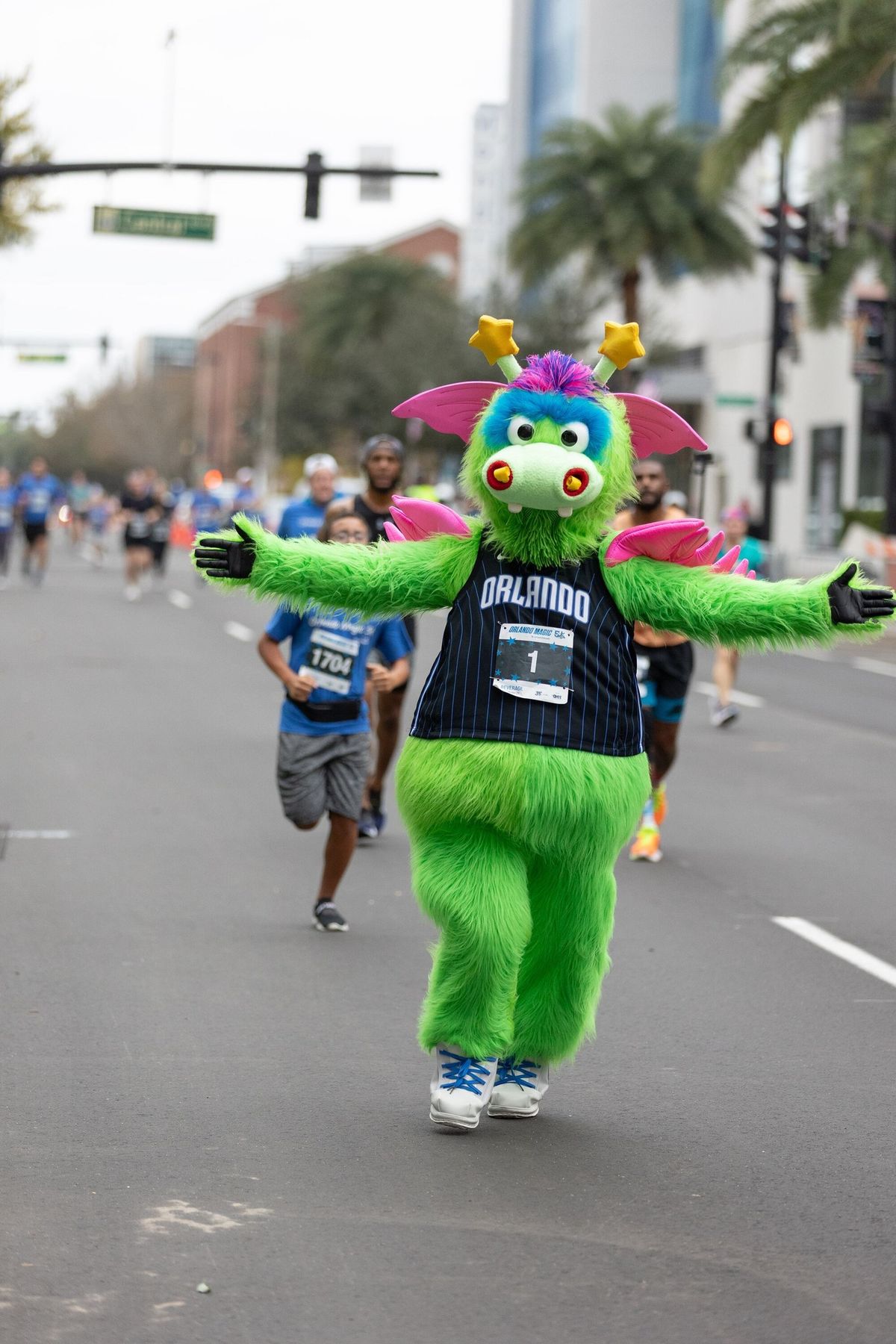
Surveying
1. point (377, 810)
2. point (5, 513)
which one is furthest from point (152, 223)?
point (377, 810)

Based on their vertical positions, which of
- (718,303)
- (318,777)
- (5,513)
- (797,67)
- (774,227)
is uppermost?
(797,67)

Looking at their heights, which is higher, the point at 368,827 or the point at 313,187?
the point at 313,187

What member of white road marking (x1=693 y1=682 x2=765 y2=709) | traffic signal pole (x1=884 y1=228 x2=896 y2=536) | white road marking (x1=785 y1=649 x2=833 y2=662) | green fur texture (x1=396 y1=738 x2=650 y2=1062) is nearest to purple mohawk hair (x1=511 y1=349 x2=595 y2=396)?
green fur texture (x1=396 y1=738 x2=650 y2=1062)

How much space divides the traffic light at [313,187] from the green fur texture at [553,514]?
64.2ft

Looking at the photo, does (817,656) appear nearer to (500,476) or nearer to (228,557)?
(228,557)

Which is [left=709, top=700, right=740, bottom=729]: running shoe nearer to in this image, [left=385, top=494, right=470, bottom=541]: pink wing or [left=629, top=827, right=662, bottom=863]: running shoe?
[left=629, top=827, right=662, bottom=863]: running shoe

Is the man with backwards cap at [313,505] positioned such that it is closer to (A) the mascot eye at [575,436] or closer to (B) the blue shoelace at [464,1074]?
(A) the mascot eye at [575,436]

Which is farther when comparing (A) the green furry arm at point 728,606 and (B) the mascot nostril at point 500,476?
(A) the green furry arm at point 728,606

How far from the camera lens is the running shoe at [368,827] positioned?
9.89m

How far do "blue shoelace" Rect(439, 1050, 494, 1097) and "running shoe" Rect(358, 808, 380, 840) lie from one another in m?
4.80

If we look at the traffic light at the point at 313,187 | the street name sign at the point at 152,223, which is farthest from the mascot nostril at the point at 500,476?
the street name sign at the point at 152,223

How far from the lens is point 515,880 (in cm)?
506

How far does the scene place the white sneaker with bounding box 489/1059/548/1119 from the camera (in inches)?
206

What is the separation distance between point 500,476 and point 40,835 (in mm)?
5352
